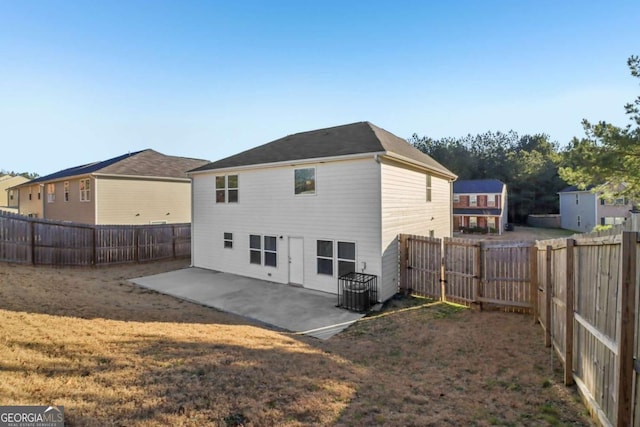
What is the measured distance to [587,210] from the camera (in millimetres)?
36125

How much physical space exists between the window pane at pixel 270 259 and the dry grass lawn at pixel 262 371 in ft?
16.1

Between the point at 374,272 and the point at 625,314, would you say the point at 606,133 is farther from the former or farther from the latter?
the point at 625,314

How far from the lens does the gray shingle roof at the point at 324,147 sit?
11.0 m

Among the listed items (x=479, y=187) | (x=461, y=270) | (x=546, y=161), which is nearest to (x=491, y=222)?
(x=479, y=187)

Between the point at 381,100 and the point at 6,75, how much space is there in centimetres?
1671

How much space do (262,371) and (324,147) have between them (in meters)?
9.17

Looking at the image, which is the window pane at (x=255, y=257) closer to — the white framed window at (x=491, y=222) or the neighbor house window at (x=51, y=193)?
the neighbor house window at (x=51, y=193)

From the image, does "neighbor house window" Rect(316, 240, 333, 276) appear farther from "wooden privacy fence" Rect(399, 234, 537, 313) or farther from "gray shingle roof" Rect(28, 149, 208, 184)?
"gray shingle roof" Rect(28, 149, 208, 184)

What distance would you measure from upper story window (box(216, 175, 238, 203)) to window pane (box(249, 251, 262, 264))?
251 centimetres

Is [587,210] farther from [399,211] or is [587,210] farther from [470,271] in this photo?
[470,271]

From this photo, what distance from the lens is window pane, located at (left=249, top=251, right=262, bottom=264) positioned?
13.2 meters

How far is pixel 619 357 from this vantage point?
275 centimetres

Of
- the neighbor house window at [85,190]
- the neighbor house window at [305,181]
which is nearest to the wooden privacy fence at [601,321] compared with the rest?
the neighbor house window at [305,181]

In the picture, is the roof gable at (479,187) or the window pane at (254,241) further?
the roof gable at (479,187)
